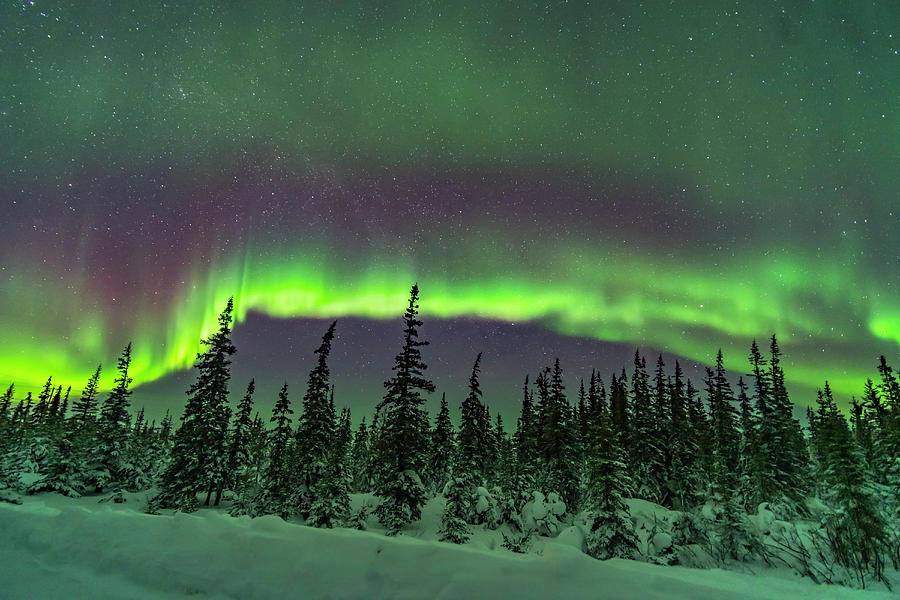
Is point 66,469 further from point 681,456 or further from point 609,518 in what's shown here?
point 681,456

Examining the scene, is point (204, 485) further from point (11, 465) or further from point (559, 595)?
point (559, 595)

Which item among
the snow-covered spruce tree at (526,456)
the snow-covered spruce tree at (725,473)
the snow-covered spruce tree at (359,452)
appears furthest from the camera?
the snow-covered spruce tree at (359,452)

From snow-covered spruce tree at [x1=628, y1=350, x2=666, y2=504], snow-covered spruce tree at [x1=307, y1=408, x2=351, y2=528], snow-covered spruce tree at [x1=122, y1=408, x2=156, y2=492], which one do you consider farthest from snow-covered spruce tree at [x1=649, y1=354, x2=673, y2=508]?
snow-covered spruce tree at [x1=122, y1=408, x2=156, y2=492]

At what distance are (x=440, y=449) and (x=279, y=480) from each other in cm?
1410

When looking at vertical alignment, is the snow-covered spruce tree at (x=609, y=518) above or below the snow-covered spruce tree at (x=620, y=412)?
below

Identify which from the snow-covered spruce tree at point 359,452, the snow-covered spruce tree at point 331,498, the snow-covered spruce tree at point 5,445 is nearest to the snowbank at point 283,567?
the snow-covered spruce tree at point 331,498

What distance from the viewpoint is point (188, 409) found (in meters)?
30.8

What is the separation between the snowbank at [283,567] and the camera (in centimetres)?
484

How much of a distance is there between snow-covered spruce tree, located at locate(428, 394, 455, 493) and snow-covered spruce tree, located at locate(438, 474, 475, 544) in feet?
34.7

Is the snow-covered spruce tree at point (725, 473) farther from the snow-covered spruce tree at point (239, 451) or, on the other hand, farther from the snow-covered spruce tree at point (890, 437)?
the snow-covered spruce tree at point (239, 451)

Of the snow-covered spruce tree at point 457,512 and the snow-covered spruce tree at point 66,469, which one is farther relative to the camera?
the snow-covered spruce tree at point 66,469

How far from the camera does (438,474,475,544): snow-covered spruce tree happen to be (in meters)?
23.2

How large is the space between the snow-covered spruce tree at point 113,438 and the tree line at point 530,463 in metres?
0.13

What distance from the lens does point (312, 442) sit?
1085 inches
